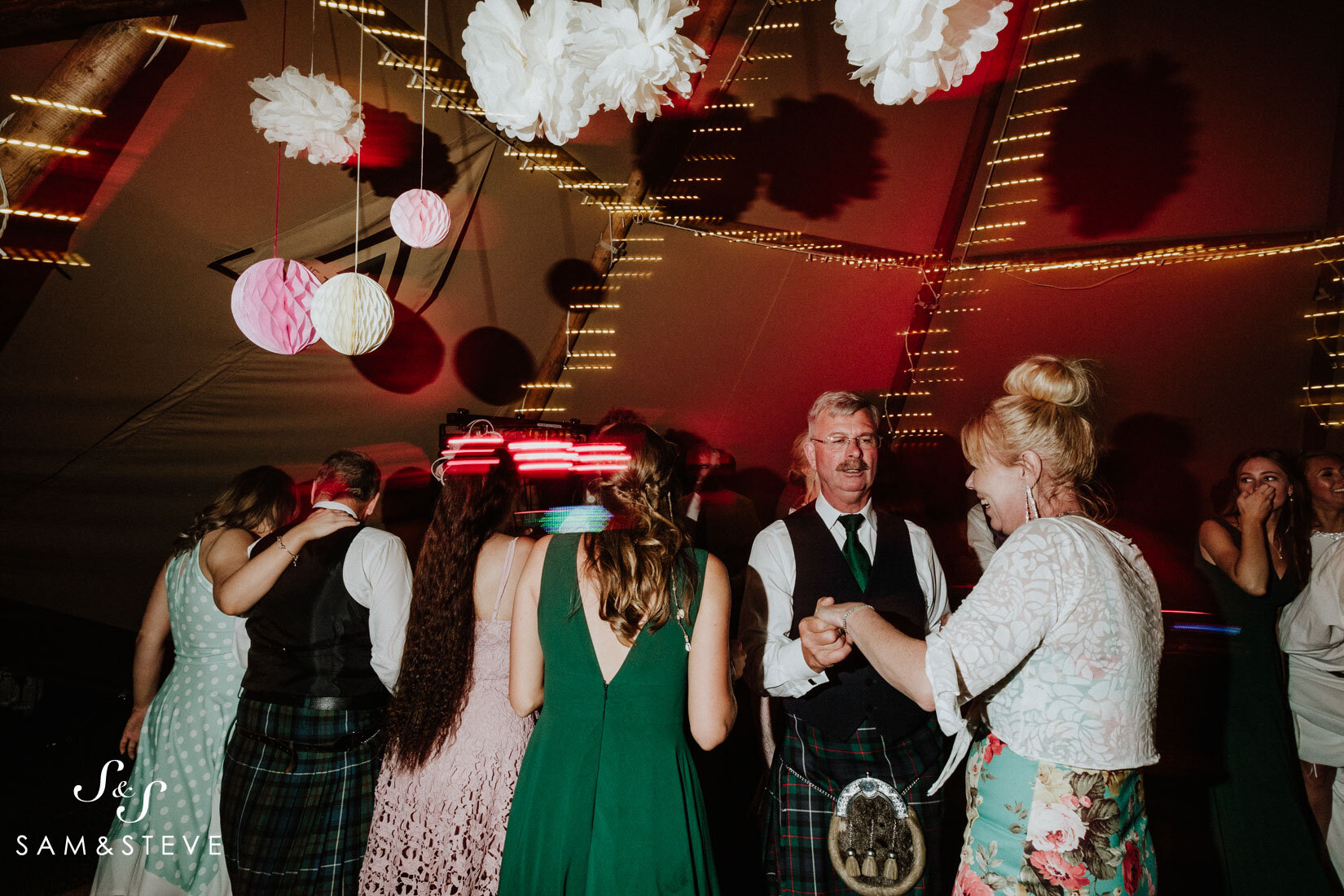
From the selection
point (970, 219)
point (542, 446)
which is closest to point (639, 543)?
point (542, 446)

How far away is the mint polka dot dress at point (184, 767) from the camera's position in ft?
6.89

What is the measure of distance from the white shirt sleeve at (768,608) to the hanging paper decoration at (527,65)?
1.19 metres

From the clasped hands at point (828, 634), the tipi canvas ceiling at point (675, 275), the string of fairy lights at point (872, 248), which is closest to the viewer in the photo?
the clasped hands at point (828, 634)

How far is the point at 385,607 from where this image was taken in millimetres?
1898

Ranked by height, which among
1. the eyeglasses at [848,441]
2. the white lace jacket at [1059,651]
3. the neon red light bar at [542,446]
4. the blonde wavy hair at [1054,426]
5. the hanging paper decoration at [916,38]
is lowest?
the white lace jacket at [1059,651]

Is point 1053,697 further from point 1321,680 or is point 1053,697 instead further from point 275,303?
point 275,303

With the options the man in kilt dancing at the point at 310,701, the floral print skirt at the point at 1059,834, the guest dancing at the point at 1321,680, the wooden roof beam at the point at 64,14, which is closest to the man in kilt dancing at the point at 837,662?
the floral print skirt at the point at 1059,834

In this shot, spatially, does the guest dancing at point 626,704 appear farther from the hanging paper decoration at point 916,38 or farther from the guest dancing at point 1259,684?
the guest dancing at point 1259,684

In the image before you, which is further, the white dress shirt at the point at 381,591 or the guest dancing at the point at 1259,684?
the guest dancing at the point at 1259,684

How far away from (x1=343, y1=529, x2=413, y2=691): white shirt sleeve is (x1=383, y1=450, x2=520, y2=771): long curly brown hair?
35 mm

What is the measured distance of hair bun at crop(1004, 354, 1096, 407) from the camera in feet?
4.17

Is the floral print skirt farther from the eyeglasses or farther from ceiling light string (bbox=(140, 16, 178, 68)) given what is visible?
ceiling light string (bbox=(140, 16, 178, 68))

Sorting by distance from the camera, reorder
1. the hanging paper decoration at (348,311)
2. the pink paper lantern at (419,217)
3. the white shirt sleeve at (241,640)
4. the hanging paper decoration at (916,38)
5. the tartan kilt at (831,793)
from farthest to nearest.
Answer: the pink paper lantern at (419,217) → the white shirt sleeve at (241,640) → the hanging paper decoration at (348,311) → the tartan kilt at (831,793) → the hanging paper decoration at (916,38)

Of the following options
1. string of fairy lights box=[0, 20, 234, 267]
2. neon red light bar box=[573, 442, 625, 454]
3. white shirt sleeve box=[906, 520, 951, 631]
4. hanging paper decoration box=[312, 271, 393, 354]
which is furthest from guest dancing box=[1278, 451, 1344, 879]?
string of fairy lights box=[0, 20, 234, 267]
